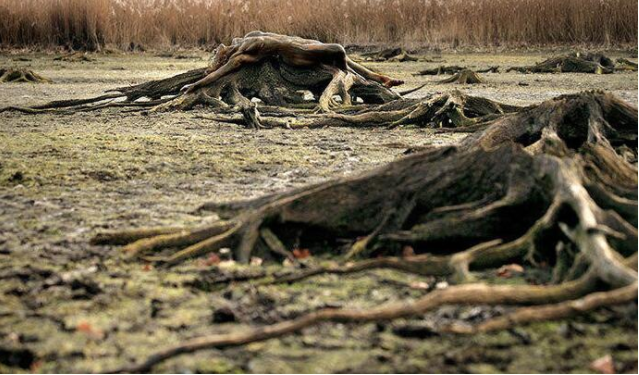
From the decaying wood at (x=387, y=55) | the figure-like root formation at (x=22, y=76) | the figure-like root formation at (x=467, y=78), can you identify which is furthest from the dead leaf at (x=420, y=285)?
the decaying wood at (x=387, y=55)

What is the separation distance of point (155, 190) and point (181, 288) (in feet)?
6.00

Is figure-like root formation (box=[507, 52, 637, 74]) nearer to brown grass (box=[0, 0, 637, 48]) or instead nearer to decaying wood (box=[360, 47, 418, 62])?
decaying wood (box=[360, 47, 418, 62])

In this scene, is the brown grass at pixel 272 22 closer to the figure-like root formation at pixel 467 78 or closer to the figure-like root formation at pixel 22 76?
the figure-like root formation at pixel 467 78

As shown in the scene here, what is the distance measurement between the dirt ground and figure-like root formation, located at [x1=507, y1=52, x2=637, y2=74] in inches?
311

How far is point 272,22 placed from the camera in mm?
20391

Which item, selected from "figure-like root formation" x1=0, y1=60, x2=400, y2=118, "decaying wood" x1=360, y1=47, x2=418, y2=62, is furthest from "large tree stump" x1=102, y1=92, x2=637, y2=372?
"decaying wood" x1=360, y1=47, x2=418, y2=62

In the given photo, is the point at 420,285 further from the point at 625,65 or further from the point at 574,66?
the point at 625,65

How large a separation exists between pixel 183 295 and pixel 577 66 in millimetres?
11458

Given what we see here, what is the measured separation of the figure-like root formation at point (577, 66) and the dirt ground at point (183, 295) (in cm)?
789

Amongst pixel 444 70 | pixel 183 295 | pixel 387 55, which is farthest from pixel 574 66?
pixel 183 295

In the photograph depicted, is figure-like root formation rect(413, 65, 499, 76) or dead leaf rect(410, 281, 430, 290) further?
figure-like root formation rect(413, 65, 499, 76)

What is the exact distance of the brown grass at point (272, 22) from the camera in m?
18.3

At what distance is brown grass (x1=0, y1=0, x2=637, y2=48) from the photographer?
59.9ft

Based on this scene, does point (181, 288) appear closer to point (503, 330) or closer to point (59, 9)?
point (503, 330)
